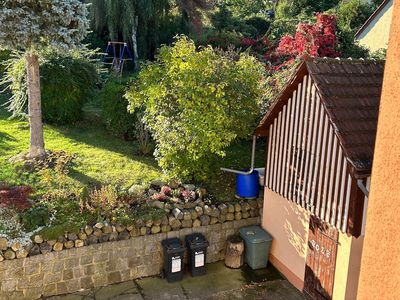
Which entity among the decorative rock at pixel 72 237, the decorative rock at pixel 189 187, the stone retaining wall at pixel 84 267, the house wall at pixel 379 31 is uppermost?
the house wall at pixel 379 31

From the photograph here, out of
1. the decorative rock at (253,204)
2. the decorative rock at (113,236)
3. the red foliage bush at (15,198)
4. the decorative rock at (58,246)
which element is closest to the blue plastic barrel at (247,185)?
the decorative rock at (253,204)

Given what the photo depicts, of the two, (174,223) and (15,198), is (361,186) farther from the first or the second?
(15,198)

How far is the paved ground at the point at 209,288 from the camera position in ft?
32.9

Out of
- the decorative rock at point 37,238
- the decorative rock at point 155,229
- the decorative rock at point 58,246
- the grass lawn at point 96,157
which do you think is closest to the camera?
the decorative rock at point 37,238

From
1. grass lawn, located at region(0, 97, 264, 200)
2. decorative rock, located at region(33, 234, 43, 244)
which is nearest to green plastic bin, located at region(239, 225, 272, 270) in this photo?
grass lawn, located at region(0, 97, 264, 200)

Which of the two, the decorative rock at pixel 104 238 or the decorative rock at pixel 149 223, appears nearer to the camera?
the decorative rock at pixel 104 238

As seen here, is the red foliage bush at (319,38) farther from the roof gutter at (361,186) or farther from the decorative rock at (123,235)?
the decorative rock at (123,235)

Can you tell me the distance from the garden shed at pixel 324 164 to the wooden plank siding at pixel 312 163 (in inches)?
0.7

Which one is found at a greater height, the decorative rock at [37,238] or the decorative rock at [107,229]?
the decorative rock at [107,229]

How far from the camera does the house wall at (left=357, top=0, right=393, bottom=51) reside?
68.0ft

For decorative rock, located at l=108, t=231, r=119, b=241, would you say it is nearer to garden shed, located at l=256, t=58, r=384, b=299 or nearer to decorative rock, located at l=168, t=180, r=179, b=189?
decorative rock, located at l=168, t=180, r=179, b=189

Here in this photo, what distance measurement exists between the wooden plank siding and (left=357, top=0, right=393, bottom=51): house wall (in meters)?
12.8

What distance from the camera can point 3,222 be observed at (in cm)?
984

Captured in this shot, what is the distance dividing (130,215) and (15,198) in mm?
2566
